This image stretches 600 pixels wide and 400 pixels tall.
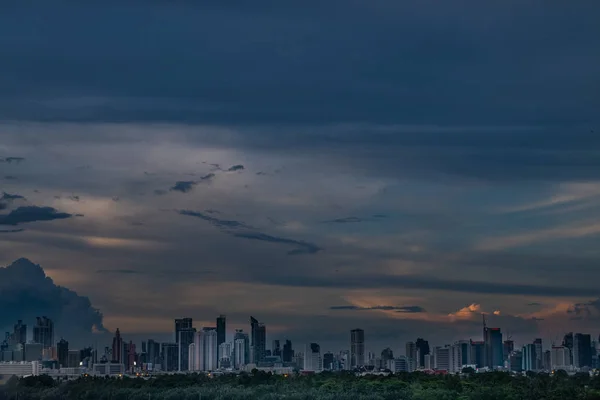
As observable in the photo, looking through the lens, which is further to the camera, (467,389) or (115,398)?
(115,398)

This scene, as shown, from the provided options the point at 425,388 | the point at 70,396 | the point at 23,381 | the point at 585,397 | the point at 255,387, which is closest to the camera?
the point at 585,397

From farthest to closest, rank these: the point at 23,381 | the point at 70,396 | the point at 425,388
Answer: the point at 23,381
the point at 70,396
the point at 425,388

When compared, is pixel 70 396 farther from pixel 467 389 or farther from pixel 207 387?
pixel 467 389

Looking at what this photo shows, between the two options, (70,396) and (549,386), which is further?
(70,396)

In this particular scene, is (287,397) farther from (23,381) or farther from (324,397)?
(23,381)

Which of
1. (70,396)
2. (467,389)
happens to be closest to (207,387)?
(70,396)

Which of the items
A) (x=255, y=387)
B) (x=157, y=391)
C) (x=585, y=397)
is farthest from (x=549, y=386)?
(x=157, y=391)
